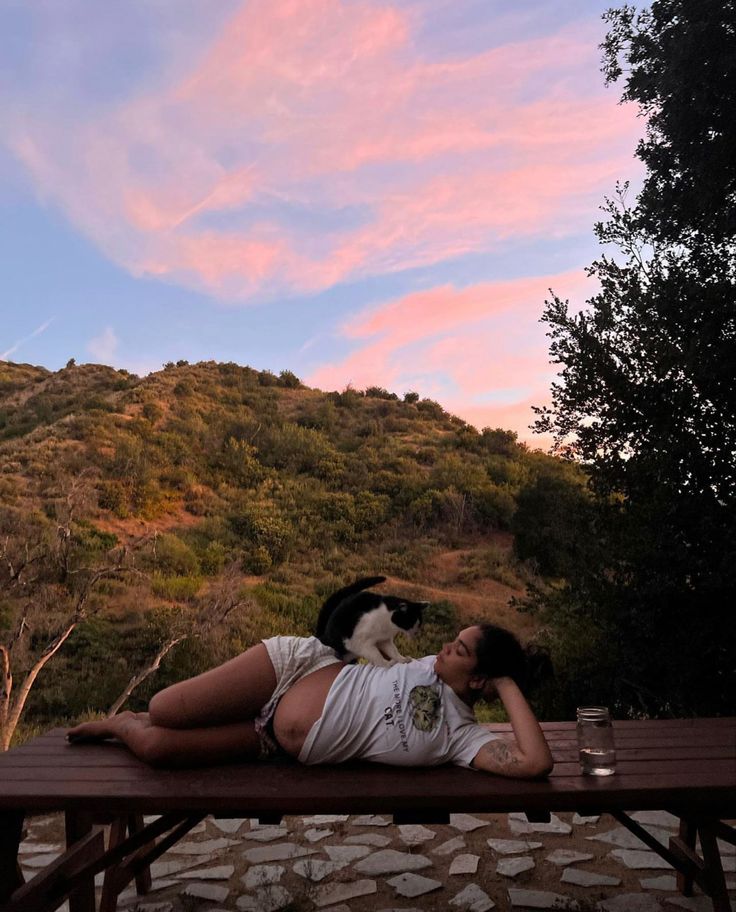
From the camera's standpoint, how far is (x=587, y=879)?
129 inches

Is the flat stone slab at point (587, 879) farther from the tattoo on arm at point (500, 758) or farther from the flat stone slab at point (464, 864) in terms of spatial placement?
the tattoo on arm at point (500, 758)

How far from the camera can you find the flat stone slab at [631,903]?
2.98 metres

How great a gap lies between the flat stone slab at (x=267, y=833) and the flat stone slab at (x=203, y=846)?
11 centimetres

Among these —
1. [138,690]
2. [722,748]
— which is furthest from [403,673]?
[138,690]

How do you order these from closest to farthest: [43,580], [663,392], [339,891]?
[339,891]
[663,392]
[43,580]

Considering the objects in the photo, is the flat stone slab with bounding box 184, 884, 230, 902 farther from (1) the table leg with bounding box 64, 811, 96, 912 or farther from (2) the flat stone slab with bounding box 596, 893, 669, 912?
(2) the flat stone slab with bounding box 596, 893, 669, 912

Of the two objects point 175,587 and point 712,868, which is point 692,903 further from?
point 175,587

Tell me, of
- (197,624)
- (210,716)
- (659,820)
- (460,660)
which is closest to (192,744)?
(210,716)

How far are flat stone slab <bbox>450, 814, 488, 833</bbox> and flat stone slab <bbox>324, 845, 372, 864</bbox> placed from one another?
0.54 m

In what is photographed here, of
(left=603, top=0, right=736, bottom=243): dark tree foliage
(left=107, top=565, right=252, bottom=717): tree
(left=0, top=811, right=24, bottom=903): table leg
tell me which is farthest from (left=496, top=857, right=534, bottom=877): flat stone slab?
(left=603, top=0, right=736, bottom=243): dark tree foliage

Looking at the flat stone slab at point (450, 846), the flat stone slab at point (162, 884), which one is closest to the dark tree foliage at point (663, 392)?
the flat stone slab at point (450, 846)

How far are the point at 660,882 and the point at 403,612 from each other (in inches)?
72.3

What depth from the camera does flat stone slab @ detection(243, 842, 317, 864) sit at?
3643mm

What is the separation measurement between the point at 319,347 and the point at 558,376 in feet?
34.5
